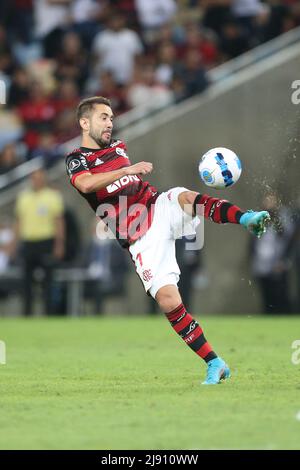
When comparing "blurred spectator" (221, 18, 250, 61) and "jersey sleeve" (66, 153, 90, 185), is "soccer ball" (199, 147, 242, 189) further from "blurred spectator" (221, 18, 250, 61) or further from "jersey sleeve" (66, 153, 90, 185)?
"blurred spectator" (221, 18, 250, 61)

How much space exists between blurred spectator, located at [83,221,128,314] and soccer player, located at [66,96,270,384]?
29.9ft

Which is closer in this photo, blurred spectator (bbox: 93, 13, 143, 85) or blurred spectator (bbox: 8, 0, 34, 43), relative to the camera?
blurred spectator (bbox: 93, 13, 143, 85)

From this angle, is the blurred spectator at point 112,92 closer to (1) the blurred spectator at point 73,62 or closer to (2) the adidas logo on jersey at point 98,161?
(1) the blurred spectator at point 73,62

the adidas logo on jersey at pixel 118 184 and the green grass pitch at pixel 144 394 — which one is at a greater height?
the adidas logo on jersey at pixel 118 184

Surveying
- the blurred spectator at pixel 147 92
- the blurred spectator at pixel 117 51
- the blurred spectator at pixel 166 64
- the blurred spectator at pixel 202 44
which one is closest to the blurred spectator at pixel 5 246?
the blurred spectator at pixel 147 92

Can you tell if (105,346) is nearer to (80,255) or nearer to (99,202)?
(99,202)

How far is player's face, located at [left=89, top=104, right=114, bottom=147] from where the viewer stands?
9453 mm

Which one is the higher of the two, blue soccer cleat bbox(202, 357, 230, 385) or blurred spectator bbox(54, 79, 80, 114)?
blurred spectator bbox(54, 79, 80, 114)

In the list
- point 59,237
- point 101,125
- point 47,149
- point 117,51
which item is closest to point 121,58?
point 117,51

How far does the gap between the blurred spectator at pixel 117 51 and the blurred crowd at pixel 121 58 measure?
0.06ft

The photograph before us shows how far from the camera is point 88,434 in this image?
21.6 feet

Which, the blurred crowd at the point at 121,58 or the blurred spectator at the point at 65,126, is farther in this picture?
the blurred spectator at the point at 65,126

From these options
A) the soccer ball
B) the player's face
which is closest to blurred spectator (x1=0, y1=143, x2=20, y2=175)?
the player's face

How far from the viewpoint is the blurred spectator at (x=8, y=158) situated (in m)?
19.8
